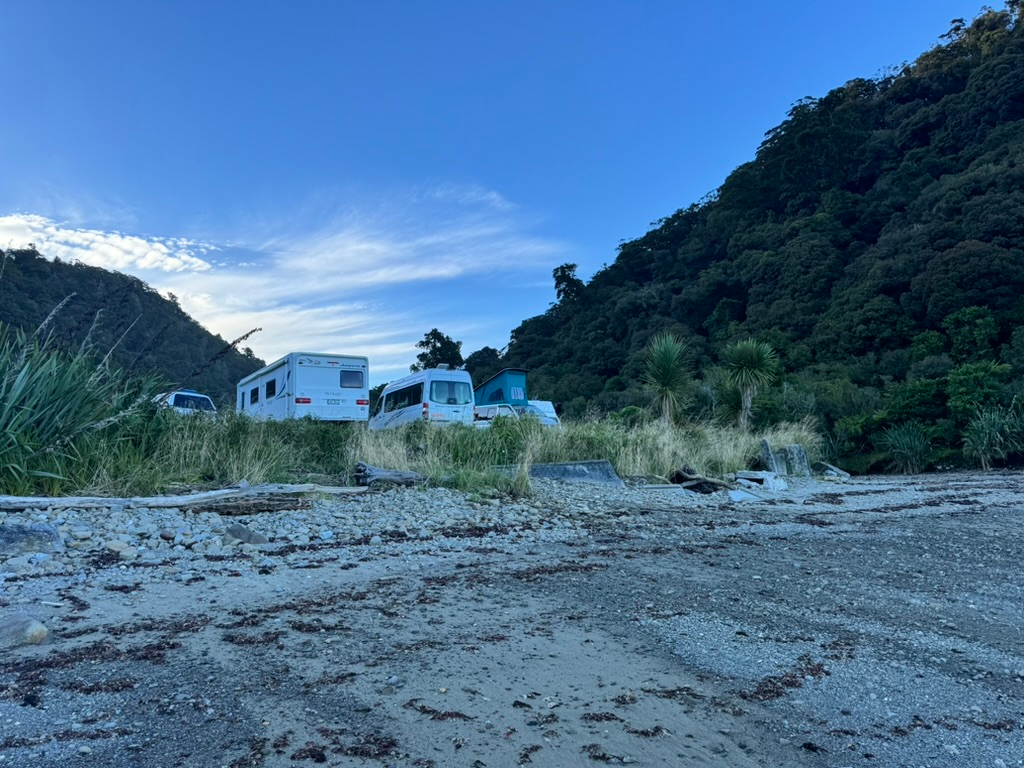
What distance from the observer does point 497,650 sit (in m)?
3.72

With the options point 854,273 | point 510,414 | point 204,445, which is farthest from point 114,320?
point 854,273

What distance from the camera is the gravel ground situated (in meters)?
2.61

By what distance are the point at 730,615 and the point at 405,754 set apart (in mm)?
2605

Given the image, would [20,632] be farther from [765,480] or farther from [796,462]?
[796,462]

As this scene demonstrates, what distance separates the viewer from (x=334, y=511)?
8.35 m

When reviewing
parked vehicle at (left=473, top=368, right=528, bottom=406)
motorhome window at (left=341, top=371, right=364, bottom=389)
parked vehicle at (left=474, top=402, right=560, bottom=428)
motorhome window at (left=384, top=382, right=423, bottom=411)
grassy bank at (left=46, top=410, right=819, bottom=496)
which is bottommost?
grassy bank at (left=46, top=410, right=819, bottom=496)

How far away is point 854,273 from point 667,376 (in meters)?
29.6

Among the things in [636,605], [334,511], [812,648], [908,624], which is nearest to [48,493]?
[334,511]

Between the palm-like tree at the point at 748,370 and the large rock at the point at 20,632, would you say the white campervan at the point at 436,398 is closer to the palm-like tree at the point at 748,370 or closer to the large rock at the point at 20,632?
the palm-like tree at the point at 748,370

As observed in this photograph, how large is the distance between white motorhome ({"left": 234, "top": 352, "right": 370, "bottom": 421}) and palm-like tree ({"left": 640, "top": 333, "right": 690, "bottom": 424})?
8696 millimetres

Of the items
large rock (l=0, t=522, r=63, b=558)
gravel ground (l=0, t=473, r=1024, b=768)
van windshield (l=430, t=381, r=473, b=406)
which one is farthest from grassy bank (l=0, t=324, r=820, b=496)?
van windshield (l=430, t=381, r=473, b=406)

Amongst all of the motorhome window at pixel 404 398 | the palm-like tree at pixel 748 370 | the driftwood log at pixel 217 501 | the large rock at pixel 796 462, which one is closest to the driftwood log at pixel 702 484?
the large rock at pixel 796 462

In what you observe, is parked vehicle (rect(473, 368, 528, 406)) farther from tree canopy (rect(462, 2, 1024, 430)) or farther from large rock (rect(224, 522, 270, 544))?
large rock (rect(224, 522, 270, 544))

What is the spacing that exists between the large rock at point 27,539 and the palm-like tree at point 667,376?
17.3 metres
